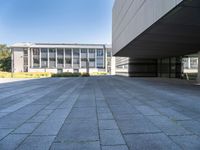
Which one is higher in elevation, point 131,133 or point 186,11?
point 186,11

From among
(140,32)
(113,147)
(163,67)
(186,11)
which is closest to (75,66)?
(163,67)

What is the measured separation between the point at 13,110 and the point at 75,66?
5791 cm

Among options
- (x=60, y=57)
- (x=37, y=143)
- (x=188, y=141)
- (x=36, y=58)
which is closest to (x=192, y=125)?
(x=188, y=141)

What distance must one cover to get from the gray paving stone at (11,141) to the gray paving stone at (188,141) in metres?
3.27

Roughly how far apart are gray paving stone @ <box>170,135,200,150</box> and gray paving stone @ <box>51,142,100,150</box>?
1669mm

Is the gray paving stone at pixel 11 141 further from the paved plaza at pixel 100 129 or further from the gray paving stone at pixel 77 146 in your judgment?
the gray paving stone at pixel 77 146

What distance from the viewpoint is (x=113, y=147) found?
2992 mm

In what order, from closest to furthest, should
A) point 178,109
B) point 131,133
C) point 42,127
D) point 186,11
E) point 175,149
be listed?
point 175,149 < point 131,133 < point 42,127 < point 178,109 < point 186,11

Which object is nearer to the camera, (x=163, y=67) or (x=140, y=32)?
(x=140, y=32)

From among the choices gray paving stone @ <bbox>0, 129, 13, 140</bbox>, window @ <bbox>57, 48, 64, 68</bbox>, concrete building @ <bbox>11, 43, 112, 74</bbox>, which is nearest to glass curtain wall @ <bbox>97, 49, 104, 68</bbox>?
concrete building @ <bbox>11, 43, 112, 74</bbox>

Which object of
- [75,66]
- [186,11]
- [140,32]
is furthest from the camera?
[75,66]

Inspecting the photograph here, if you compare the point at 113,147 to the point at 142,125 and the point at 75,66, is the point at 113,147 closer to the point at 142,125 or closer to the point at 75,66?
the point at 142,125

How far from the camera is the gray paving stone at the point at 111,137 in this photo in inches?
126

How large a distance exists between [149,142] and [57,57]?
62.7 metres
